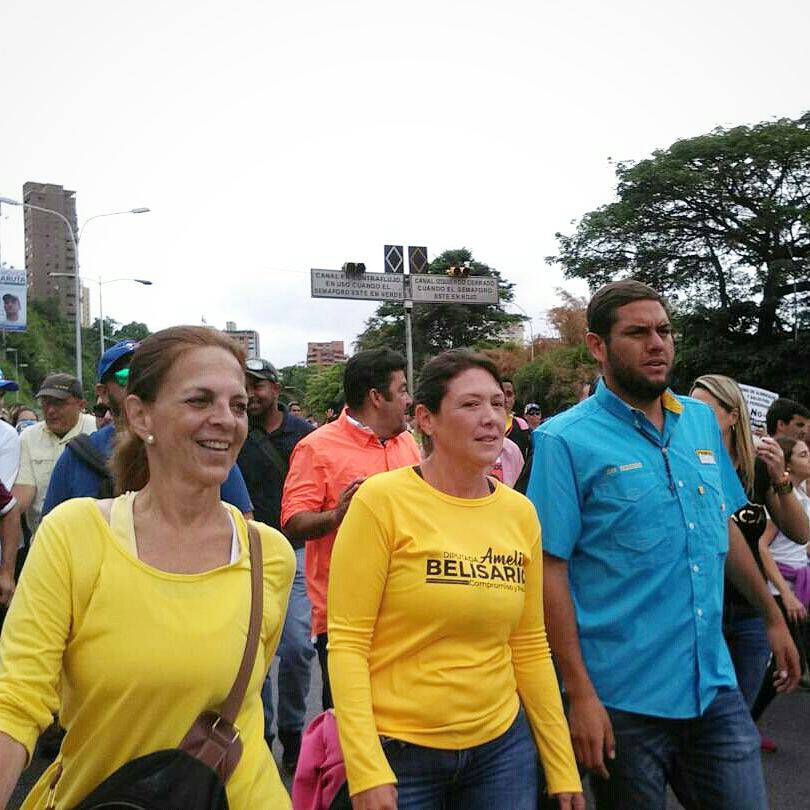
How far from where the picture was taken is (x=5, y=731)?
5.49ft

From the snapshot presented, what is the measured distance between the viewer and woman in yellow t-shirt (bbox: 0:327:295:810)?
1780 mm

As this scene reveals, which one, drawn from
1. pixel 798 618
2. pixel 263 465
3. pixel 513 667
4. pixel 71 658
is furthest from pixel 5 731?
pixel 798 618

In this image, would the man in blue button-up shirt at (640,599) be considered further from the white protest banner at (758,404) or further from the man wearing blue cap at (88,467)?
the white protest banner at (758,404)

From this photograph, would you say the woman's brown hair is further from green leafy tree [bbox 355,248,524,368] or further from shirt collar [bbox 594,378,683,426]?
green leafy tree [bbox 355,248,524,368]

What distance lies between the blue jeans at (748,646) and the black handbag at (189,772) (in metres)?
2.59

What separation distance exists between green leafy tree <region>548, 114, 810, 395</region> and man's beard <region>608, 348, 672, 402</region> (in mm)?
31759

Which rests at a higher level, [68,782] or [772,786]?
[68,782]

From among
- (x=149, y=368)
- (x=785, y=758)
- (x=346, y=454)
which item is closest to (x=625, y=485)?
(x=149, y=368)

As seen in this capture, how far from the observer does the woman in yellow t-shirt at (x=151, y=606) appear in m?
1.78

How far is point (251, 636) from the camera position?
1979mm

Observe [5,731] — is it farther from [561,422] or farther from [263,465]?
[263,465]

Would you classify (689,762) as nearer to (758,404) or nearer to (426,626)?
(426,626)

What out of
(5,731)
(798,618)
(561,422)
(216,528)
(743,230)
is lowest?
(798,618)

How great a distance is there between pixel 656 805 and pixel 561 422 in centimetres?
116
